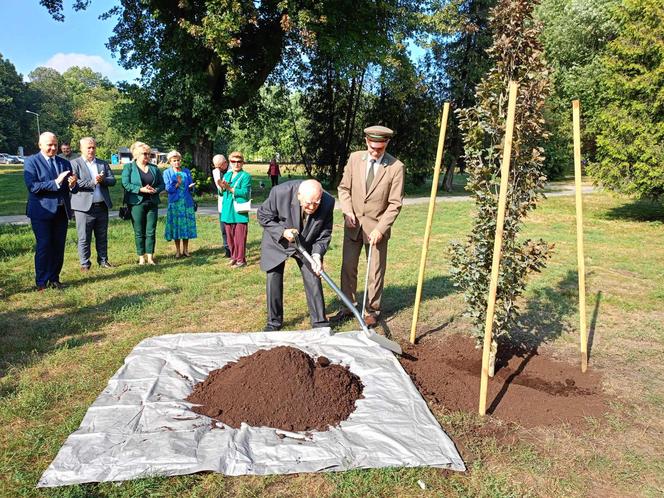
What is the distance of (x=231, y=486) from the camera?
2732 mm

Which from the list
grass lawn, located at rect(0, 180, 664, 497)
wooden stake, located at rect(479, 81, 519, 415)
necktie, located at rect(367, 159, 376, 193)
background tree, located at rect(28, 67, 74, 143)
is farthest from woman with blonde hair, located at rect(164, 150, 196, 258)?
background tree, located at rect(28, 67, 74, 143)

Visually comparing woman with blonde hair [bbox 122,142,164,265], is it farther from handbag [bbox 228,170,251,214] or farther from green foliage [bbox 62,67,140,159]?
green foliage [bbox 62,67,140,159]

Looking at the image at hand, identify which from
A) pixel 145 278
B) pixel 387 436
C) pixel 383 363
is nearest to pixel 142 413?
pixel 387 436

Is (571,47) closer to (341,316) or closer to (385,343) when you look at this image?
(341,316)

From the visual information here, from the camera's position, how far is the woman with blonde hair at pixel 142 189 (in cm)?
753

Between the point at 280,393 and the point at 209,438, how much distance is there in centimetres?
60

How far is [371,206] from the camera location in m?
5.25

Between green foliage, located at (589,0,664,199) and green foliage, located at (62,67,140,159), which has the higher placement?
green foliage, located at (62,67,140,159)

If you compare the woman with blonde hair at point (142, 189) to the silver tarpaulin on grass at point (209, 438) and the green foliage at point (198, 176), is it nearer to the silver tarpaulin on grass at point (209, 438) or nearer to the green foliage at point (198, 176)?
the silver tarpaulin on grass at point (209, 438)

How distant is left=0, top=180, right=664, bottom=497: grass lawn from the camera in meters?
2.82

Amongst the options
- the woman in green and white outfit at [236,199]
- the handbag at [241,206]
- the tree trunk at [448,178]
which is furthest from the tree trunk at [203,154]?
the tree trunk at [448,178]

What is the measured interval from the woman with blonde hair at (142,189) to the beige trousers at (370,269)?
381cm

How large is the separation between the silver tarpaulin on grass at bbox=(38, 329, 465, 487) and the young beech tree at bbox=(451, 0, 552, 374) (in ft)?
3.63

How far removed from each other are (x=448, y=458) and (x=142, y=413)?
2075mm
